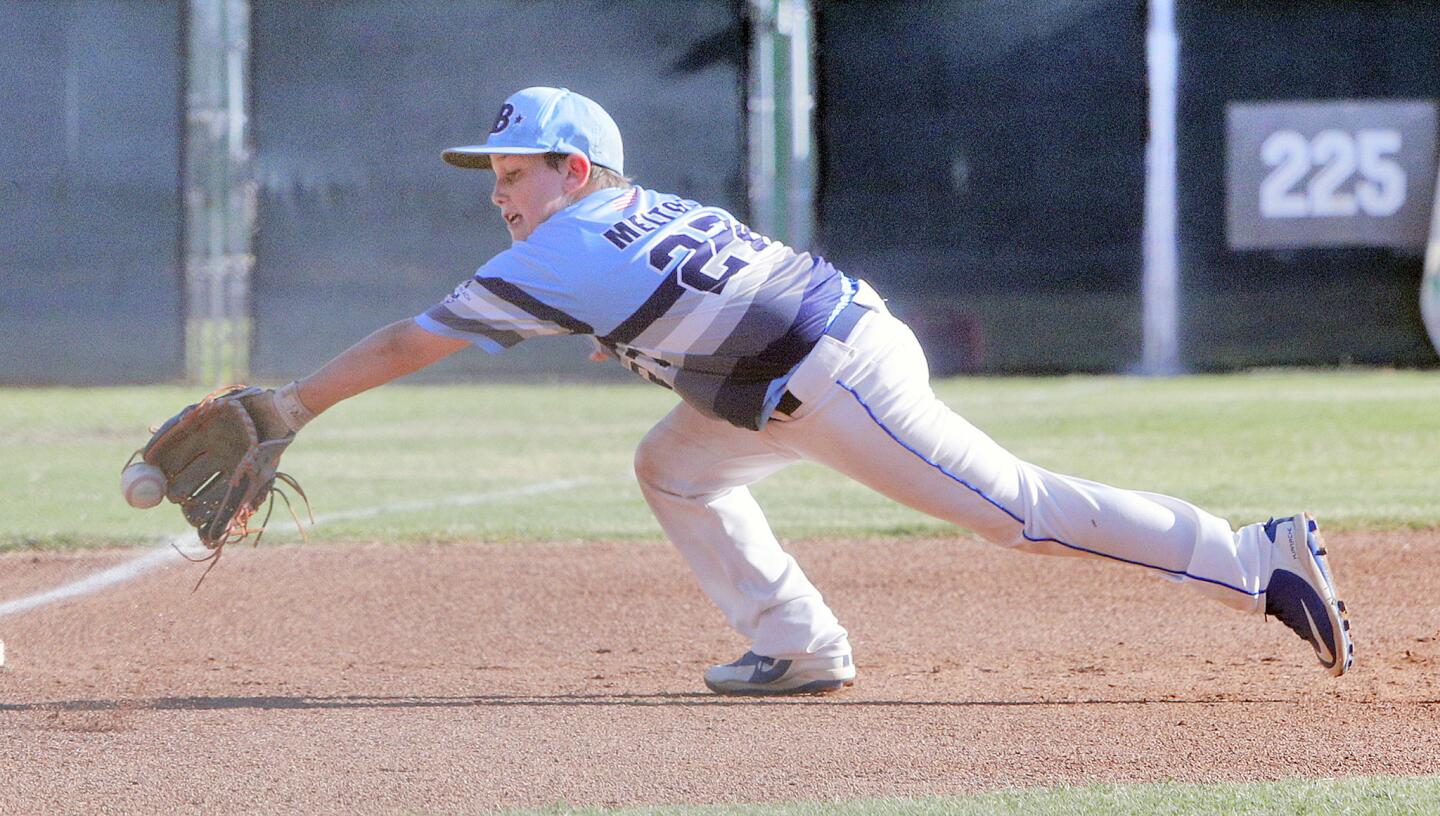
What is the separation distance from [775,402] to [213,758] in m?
1.25

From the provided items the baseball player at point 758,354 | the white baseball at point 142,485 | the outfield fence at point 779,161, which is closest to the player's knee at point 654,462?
the baseball player at point 758,354

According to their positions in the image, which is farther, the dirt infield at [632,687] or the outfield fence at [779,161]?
the outfield fence at [779,161]

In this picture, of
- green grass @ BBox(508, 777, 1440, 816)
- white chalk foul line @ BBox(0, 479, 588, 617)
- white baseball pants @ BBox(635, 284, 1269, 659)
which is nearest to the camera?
green grass @ BBox(508, 777, 1440, 816)

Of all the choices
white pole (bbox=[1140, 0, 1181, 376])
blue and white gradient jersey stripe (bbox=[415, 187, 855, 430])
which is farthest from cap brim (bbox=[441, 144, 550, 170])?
white pole (bbox=[1140, 0, 1181, 376])

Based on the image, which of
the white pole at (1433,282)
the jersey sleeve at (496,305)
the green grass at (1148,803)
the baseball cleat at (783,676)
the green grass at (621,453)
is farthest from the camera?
the white pole at (1433,282)

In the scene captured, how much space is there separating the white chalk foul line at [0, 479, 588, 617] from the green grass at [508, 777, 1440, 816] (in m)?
1.66

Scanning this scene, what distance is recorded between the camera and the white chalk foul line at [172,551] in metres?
4.96

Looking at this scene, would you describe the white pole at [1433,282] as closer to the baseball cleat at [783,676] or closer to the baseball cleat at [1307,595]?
the baseball cleat at [1307,595]

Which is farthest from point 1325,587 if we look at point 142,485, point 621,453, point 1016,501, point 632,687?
point 621,453

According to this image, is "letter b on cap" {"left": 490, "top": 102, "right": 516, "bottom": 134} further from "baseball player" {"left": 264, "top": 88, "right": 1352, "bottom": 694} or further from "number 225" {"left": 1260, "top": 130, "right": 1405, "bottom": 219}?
"number 225" {"left": 1260, "top": 130, "right": 1405, "bottom": 219}

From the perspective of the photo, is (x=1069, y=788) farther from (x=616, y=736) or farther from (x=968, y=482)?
(x=616, y=736)

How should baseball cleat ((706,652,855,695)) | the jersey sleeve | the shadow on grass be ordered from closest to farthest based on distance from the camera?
the jersey sleeve → the shadow on grass → baseball cleat ((706,652,855,695))

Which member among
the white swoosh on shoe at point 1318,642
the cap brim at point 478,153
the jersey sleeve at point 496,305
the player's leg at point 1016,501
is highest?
the cap brim at point 478,153

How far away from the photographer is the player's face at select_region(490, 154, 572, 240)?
11.0 ft
